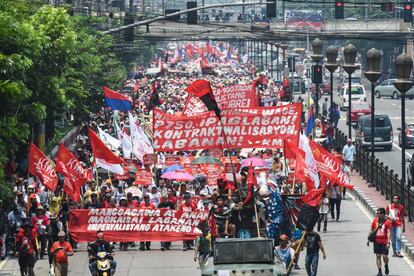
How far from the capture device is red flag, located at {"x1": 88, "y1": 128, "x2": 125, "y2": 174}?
35844mm

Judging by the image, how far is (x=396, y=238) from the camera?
31828mm

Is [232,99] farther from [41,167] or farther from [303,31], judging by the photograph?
[303,31]

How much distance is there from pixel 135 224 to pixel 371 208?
928 cm

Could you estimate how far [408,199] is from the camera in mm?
37438

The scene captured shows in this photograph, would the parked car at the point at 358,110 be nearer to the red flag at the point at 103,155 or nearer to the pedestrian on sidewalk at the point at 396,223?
the red flag at the point at 103,155

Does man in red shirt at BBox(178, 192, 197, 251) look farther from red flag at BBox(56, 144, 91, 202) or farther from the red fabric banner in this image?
the red fabric banner

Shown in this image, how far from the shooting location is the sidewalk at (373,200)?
33.5 m

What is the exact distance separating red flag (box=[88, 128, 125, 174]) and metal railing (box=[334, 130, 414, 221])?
687 centimetres

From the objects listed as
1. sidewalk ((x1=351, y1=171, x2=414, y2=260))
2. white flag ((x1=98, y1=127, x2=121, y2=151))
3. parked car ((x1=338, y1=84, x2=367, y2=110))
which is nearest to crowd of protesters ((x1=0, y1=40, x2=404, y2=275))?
sidewalk ((x1=351, y1=171, x2=414, y2=260))

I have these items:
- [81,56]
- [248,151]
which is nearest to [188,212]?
[248,151]

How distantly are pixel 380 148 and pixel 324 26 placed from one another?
206ft

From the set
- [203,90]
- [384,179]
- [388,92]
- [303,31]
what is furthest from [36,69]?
[303,31]

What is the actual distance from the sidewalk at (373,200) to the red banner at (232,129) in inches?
145

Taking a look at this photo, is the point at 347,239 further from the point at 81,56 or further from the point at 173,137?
the point at 81,56
